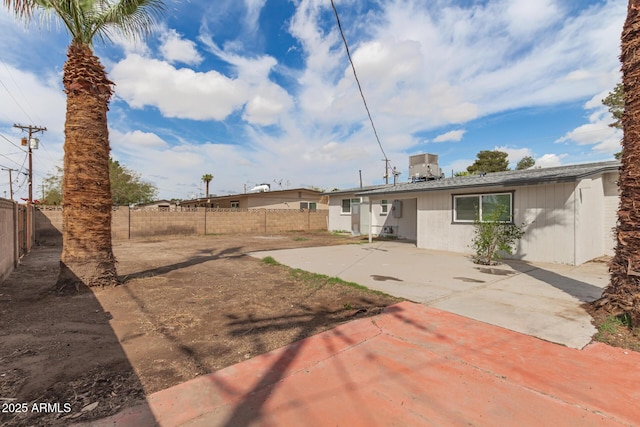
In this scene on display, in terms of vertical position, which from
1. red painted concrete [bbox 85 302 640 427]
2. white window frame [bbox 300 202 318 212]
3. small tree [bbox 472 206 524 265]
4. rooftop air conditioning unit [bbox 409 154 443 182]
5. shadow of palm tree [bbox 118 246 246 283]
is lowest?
red painted concrete [bbox 85 302 640 427]

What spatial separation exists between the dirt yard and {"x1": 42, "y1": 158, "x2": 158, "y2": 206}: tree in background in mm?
28143

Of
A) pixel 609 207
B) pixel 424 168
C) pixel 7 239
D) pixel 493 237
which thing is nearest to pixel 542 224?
pixel 493 237

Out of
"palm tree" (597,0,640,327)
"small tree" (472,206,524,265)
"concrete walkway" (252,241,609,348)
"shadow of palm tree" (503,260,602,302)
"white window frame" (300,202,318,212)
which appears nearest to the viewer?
"palm tree" (597,0,640,327)

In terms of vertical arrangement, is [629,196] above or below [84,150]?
below

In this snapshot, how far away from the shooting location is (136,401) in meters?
2.34

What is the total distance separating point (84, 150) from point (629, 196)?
26.8 ft

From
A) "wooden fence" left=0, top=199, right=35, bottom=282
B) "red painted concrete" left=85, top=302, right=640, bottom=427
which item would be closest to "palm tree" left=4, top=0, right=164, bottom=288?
"wooden fence" left=0, top=199, right=35, bottom=282

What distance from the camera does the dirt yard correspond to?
2459mm

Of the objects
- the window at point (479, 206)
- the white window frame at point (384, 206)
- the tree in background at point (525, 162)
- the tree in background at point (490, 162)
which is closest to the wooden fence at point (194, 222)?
the white window frame at point (384, 206)

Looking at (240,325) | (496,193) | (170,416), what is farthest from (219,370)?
(496,193)

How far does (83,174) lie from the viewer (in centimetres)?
536

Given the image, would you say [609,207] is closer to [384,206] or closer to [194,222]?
[384,206]

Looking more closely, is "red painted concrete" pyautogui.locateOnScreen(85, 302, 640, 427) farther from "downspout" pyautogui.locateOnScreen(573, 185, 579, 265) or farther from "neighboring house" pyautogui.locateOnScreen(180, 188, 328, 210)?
"neighboring house" pyautogui.locateOnScreen(180, 188, 328, 210)

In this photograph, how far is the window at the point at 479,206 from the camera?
9.11 m
